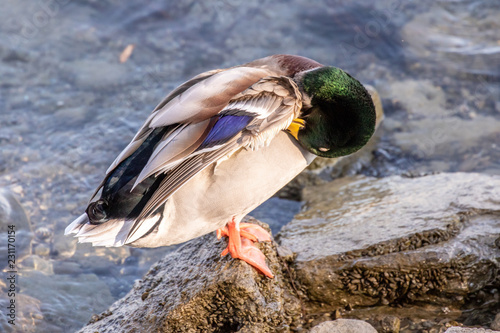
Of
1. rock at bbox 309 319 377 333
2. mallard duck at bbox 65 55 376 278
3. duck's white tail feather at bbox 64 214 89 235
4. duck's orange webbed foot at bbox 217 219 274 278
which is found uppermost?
mallard duck at bbox 65 55 376 278

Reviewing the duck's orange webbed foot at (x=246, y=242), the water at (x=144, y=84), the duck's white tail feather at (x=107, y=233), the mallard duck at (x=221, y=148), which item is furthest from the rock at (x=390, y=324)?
the water at (x=144, y=84)

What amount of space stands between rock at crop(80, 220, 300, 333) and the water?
798 millimetres

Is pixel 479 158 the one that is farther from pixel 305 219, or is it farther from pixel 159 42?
pixel 159 42

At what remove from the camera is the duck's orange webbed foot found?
339cm

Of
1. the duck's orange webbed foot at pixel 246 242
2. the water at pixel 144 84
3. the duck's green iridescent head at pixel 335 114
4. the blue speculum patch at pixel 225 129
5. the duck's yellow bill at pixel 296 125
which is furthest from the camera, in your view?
the water at pixel 144 84

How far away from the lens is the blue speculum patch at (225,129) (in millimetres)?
2855

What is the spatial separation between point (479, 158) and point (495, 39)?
→ 2.82 meters

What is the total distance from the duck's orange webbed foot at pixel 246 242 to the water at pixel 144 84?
1.26 m

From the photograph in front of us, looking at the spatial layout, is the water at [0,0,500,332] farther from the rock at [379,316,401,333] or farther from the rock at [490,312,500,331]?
the rock at [490,312,500,331]

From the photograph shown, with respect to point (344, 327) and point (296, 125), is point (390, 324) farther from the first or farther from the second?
point (296, 125)

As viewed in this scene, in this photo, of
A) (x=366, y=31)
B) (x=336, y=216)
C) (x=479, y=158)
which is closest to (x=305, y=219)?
(x=336, y=216)

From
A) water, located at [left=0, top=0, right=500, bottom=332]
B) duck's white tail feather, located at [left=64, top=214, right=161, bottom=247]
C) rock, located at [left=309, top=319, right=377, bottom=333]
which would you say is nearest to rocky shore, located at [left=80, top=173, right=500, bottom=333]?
rock, located at [left=309, top=319, right=377, bottom=333]

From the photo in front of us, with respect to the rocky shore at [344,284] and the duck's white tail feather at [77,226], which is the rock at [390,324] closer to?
the rocky shore at [344,284]

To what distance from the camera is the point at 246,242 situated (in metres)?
3.54
